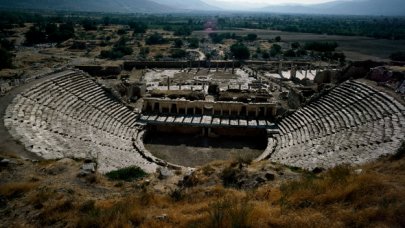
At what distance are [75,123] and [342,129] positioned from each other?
776 inches

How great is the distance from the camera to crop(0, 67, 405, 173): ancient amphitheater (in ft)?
64.8

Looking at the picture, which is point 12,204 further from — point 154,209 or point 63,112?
point 63,112

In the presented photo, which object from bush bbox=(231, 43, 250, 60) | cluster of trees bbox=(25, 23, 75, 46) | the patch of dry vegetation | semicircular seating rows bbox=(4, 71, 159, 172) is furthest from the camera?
cluster of trees bbox=(25, 23, 75, 46)

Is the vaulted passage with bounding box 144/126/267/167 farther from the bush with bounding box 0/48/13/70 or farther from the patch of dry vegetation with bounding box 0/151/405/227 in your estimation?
the bush with bounding box 0/48/13/70

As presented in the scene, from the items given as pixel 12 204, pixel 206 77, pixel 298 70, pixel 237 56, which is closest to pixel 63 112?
pixel 12 204

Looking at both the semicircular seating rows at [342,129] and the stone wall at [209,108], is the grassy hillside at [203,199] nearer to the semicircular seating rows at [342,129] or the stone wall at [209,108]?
the semicircular seating rows at [342,129]

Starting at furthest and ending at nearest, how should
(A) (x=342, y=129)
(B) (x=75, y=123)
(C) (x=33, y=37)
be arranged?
(C) (x=33, y=37) → (B) (x=75, y=123) → (A) (x=342, y=129)

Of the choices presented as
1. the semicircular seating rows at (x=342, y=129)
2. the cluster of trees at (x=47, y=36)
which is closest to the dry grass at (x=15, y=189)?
the semicircular seating rows at (x=342, y=129)

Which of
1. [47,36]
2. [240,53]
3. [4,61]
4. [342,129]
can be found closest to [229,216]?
[342,129]

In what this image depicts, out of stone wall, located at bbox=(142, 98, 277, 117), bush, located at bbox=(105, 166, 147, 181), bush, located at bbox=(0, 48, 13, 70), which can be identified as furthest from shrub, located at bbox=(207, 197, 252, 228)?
bush, located at bbox=(0, 48, 13, 70)

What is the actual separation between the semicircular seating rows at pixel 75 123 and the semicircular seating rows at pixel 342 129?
33.4 feet

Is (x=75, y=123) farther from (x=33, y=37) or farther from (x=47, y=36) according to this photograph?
(x=47, y=36)

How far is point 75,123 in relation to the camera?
984 inches

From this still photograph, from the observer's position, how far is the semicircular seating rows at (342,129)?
19.3 metres
